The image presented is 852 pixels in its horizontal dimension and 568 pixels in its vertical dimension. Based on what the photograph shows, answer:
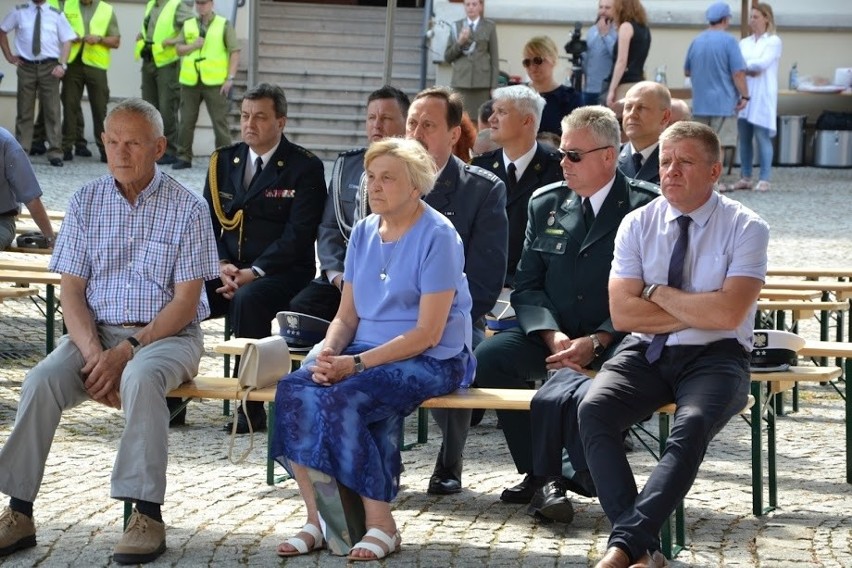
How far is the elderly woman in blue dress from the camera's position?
5.34m

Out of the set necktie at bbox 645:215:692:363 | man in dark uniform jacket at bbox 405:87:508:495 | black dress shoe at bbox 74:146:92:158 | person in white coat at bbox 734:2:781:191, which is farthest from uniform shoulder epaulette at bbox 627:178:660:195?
black dress shoe at bbox 74:146:92:158

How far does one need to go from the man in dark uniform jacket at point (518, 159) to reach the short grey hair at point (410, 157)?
1.95 m

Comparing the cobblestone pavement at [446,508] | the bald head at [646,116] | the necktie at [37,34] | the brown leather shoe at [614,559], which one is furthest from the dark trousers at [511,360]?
the necktie at [37,34]

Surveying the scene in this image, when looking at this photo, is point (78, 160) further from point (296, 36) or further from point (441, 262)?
point (441, 262)

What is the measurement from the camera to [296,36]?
→ 21.9m

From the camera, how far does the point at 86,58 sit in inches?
780

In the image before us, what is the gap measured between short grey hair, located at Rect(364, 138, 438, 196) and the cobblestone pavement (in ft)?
A: 3.98

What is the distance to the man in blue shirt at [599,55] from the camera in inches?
653

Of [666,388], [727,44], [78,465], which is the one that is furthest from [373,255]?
[727,44]

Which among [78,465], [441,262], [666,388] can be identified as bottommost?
[78,465]

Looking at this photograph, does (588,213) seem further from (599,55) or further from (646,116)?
(599,55)

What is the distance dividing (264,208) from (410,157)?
2.44 m

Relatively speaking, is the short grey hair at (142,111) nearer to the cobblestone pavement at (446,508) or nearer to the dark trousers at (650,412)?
the cobblestone pavement at (446,508)

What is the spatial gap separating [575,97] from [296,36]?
37.4 ft
